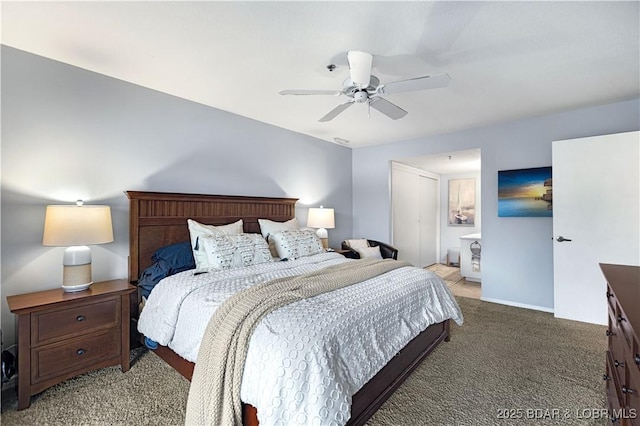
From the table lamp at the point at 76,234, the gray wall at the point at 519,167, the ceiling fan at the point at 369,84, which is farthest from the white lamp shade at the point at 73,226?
the gray wall at the point at 519,167

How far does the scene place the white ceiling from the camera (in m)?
1.74

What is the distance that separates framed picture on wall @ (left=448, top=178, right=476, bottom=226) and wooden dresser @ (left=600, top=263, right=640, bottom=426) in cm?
509

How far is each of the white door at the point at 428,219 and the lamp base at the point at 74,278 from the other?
5.50 metres

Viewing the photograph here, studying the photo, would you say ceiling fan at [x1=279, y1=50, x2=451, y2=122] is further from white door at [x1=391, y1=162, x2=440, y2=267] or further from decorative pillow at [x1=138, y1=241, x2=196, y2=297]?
white door at [x1=391, y1=162, x2=440, y2=267]

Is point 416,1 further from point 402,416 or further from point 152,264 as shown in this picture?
point 152,264

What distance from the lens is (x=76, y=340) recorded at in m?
2.05

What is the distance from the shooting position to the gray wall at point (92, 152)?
2.17 meters

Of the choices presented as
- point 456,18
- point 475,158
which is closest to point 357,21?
point 456,18

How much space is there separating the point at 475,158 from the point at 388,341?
4.26 metres

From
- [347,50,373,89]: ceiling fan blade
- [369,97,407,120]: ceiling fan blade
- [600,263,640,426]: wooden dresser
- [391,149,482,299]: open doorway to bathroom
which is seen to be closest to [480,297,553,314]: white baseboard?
[391,149,482,299]: open doorway to bathroom

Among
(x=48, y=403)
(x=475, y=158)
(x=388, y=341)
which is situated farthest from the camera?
(x=475, y=158)

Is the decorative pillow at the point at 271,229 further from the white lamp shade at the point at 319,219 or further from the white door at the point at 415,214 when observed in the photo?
the white door at the point at 415,214

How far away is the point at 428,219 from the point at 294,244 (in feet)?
14.2

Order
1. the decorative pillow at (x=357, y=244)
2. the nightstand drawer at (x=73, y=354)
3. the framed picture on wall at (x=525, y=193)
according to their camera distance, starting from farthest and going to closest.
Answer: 1. the decorative pillow at (x=357, y=244)
2. the framed picture on wall at (x=525, y=193)
3. the nightstand drawer at (x=73, y=354)
